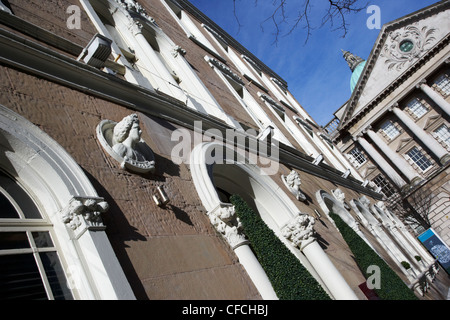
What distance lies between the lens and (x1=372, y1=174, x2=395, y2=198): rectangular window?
36.3 meters

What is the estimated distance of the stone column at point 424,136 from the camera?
104 ft

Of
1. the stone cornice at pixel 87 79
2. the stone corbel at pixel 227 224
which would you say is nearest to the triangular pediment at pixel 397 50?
the stone cornice at pixel 87 79

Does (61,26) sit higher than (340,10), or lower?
higher

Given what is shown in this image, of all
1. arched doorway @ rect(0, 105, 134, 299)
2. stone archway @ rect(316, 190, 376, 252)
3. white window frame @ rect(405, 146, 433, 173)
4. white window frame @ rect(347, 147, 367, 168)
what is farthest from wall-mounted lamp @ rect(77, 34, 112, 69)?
white window frame @ rect(347, 147, 367, 168)

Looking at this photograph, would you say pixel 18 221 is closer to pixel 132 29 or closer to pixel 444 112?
pixel 132 29

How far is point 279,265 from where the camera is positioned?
5.67m

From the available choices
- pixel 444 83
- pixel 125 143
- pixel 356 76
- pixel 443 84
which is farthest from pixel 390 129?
pixel 125 143

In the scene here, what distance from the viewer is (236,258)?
5.63 metres

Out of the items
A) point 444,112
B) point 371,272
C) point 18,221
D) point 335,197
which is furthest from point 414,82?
point 18,221

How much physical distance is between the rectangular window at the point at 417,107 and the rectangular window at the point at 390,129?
8.43 ft

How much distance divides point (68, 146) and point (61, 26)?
3996 millimetres

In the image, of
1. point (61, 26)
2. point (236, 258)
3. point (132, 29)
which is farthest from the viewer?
point (132, 29)

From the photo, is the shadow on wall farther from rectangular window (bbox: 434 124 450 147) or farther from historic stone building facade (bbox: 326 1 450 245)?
rectangular window (bbox: 434 124 450 147)

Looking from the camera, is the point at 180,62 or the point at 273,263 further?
the point at 180,62
